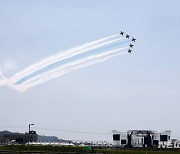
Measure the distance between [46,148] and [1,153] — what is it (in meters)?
49.1

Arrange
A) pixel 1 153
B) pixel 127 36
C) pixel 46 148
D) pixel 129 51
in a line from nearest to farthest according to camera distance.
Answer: pixel 1 153, pixel 129 51, pixel 127 36, pixel 46 148

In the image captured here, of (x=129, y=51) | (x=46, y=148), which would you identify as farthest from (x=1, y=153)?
(x=46, y=148)

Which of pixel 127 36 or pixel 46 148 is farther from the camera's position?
pixel 46 148

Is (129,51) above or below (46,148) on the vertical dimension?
above

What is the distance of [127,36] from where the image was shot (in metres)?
109

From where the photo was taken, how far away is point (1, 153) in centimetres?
8800

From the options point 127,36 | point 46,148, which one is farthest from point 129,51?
point 46,148

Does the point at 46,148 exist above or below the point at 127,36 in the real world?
below

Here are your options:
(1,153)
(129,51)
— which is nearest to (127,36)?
(129,51)

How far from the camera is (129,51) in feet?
331

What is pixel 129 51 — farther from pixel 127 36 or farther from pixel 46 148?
pixel 46 148

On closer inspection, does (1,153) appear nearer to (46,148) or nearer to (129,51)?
(129,51)

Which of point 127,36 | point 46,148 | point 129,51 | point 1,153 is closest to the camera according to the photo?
point 1,153

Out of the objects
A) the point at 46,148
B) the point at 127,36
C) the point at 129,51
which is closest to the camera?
the point at 129,51
